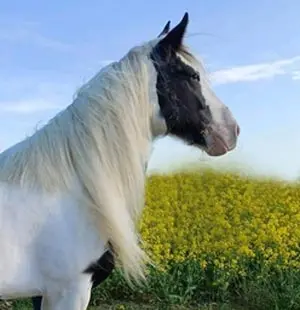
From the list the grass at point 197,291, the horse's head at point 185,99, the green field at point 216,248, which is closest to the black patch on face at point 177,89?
the horse's head at point 185,99

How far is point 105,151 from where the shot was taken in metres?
2.85

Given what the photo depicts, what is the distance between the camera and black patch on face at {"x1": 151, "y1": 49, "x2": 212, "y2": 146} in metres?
2.90

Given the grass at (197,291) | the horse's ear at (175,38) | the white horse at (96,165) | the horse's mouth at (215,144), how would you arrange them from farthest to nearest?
1. the grass at (197,291)
2. the horse's mouth at (215,144)
3. the horse's ear at (175,38)
4. the white horse at (96,165)

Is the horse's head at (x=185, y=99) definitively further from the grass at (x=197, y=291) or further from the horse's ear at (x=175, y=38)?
the grass at (x=197, y=291)

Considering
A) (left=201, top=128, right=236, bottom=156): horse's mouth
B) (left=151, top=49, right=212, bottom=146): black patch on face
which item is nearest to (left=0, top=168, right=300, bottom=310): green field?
(left=201, top=128, right=236, bottom=156): horse's mouth

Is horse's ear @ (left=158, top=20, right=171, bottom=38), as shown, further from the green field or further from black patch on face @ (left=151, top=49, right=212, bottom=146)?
the green field

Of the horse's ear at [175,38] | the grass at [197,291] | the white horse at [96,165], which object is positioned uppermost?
the horse's ear at [175,38]

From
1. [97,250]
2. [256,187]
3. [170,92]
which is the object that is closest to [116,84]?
[170,92]

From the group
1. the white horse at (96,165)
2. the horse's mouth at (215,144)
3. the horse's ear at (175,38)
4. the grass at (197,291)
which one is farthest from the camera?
the grass at (197,291)

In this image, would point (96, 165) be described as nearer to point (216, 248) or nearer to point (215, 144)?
point (215, 144)

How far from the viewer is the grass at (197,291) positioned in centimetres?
524

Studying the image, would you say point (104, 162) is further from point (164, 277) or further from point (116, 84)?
Answer: point (164, 277)

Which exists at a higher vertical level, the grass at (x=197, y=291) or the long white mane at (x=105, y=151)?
the long white mane at (x=105, y=151)

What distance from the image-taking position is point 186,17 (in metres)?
2.85
